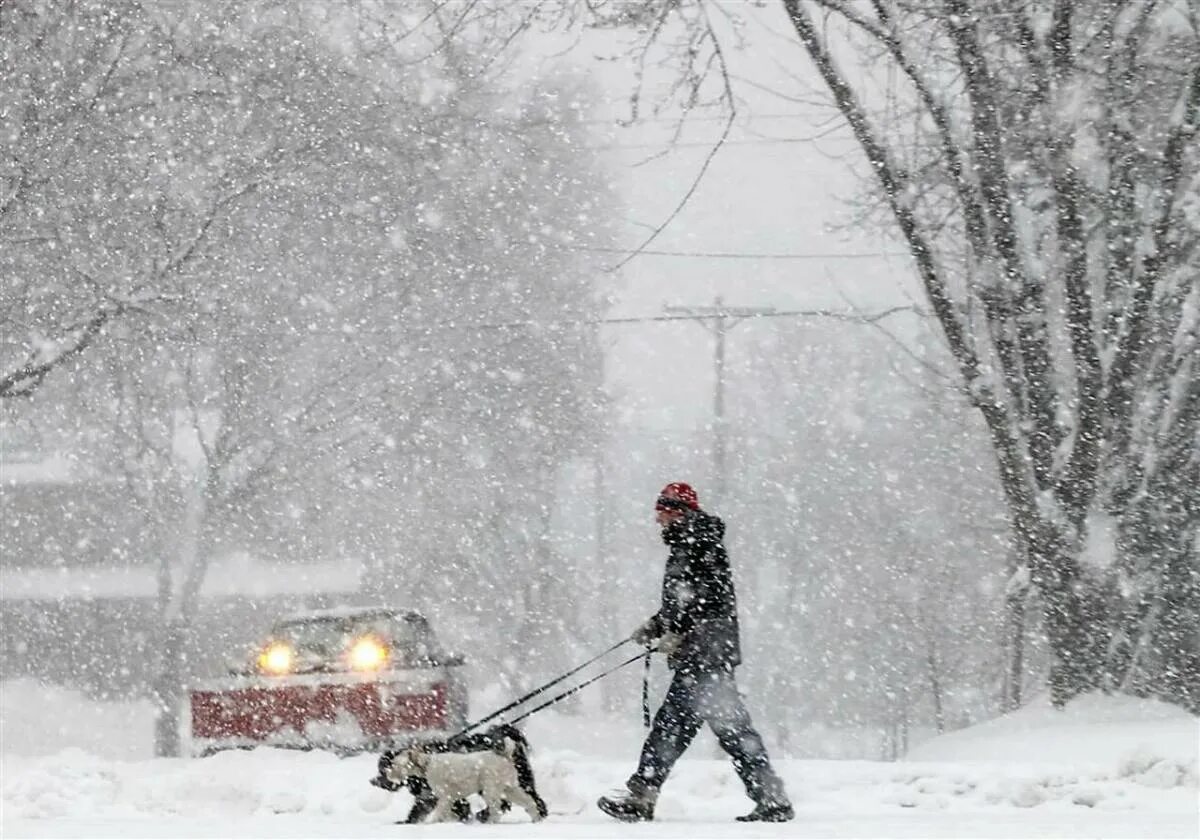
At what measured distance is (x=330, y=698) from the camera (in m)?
11.1

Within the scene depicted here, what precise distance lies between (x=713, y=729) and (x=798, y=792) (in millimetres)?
1925

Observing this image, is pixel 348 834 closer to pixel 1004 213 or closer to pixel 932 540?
pixel 1004 213

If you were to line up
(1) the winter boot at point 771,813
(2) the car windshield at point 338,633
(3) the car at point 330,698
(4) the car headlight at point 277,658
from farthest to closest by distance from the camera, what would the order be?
(2) the car windshield at point 338,633 < (4) the car headlight at point 277,658 < (3) the car at point 330,698 < (1) the winter boot at point 771,813

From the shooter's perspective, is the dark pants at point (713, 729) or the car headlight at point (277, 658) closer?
the dark pants at point (713, 729)

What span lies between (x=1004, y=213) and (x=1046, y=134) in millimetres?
642

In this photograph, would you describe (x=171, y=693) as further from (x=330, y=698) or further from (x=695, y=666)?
(x=695, y=666)

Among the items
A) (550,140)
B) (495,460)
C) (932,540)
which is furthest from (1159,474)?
(932,540)

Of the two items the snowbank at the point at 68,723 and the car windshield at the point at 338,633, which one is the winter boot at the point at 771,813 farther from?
the snowbank at the point at 68,723

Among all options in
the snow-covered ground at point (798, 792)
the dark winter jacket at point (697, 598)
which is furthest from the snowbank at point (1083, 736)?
the dark winter jacket at point (697, 598)

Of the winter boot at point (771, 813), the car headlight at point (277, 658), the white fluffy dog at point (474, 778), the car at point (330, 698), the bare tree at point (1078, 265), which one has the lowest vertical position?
the winter boot at point (771, 813)

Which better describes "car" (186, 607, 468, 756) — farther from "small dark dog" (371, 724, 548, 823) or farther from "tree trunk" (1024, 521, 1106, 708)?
"tree trunk" (1024, 521, 1106, 708)

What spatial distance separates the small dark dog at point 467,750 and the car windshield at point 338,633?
345 centimetres

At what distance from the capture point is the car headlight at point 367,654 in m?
11.3

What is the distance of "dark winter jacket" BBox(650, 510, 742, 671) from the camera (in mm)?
7926
